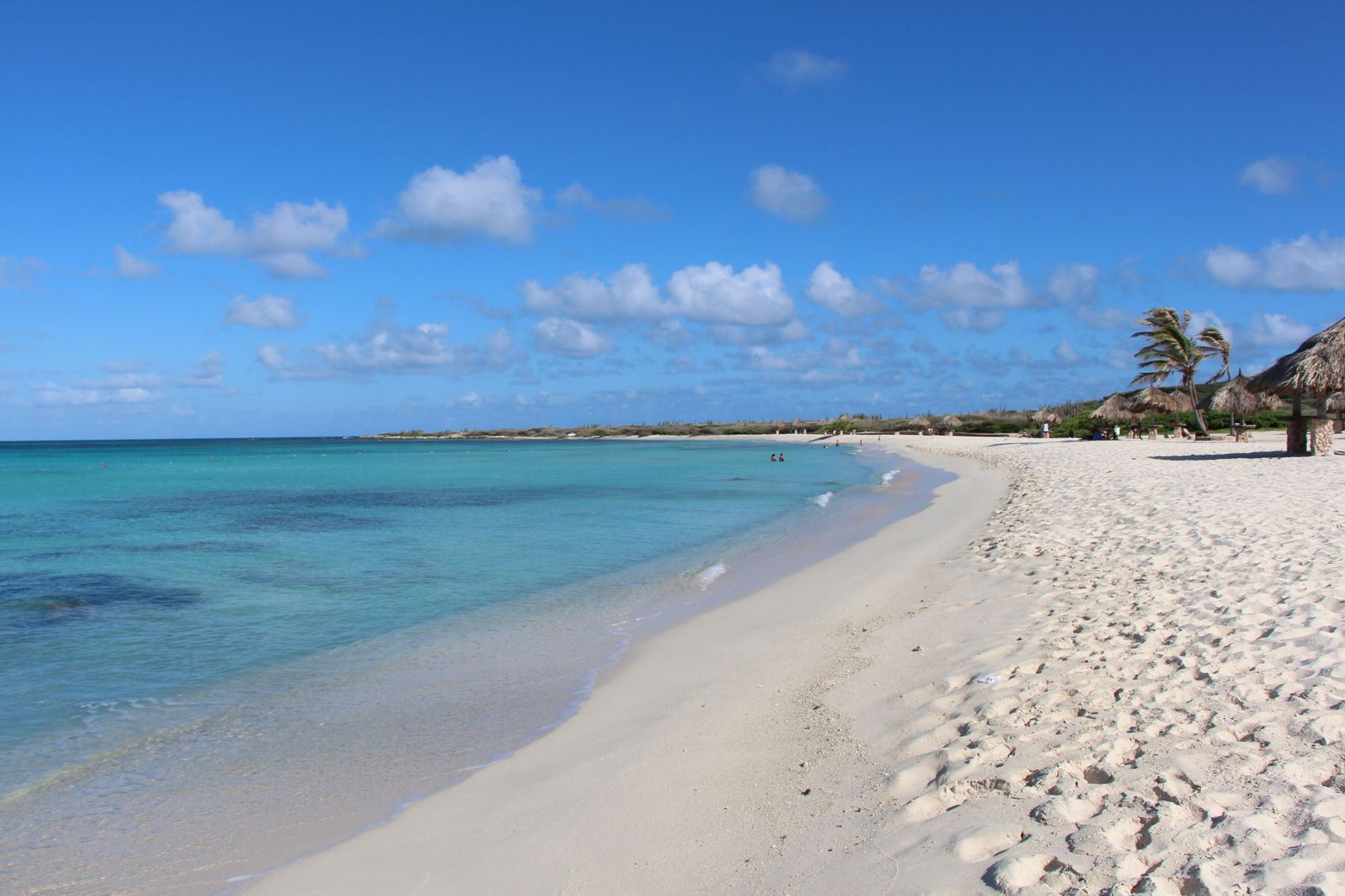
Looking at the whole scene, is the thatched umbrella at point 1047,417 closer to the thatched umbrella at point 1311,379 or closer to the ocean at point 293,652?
the thatched umbrella at point 1311,379

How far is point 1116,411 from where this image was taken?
122 feet

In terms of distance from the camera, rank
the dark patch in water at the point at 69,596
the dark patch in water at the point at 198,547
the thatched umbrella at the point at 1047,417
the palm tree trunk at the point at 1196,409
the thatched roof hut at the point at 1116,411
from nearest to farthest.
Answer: the dark patch in water at the point at 69,596 < the dark patch in water at the point at 198,547 < the palm tree trunk at the point at 1196,409 < the thatched roof hut at the point at 1116,411 < the thatched umbrella at the point at 1047,417

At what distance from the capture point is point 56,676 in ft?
21.7

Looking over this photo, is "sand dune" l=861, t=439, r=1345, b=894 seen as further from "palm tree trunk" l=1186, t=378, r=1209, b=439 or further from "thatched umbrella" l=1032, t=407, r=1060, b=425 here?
"thatched umbrella" l=1032, t=407, r=1060, b=425

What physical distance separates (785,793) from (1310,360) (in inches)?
752

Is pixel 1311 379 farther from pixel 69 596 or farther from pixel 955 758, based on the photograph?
pixel 69 596

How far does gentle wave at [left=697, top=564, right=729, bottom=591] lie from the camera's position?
10.0 metres

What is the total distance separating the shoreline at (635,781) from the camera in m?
3.42

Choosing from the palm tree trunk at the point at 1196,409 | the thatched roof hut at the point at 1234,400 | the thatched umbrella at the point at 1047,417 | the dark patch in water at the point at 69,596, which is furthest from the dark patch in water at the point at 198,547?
the thatched umbrella at the point at 1047,417

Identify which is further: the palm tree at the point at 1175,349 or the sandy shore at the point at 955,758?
the palm tree at the point at 1175,349

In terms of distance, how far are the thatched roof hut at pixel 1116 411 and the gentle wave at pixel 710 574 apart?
32.4 meters

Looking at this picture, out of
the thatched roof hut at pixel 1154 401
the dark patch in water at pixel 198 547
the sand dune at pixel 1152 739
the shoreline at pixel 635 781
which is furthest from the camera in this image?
the thatched roof hut at pixel 1154 401

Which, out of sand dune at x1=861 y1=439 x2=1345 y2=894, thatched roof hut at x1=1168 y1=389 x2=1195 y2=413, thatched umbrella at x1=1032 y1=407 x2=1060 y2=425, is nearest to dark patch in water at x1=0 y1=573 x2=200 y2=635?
sand dune at x1=861 y1=439 x2=1345 y2=894

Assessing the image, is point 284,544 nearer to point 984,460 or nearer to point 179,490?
point 179,490
